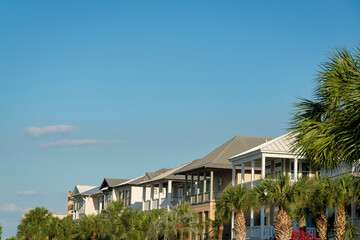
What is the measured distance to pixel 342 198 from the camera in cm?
2859

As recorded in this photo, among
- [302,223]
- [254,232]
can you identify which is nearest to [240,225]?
[302,223]

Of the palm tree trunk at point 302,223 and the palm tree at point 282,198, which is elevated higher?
the palm tree at point 282,198

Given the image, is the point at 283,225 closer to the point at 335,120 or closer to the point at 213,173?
the point at 335,120

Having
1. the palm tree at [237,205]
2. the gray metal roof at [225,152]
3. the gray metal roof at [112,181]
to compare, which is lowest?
the palm tree at [237,205]

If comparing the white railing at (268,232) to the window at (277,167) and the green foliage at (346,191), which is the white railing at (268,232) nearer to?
the window at (277,167)

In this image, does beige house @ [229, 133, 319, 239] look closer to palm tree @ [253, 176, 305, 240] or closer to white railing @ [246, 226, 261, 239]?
white railing @ [246, 226, 261, 239]

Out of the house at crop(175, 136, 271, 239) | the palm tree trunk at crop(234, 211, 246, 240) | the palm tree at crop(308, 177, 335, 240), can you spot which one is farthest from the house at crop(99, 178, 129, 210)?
the palm tree at crop(308, 177, 335, 240)

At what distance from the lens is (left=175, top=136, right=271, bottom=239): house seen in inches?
1832

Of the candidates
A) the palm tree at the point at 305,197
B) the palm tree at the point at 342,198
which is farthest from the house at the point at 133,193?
the palm tree at the point at 342,198

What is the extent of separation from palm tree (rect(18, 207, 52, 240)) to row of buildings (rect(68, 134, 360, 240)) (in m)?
9.23

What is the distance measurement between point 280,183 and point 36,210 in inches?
1752

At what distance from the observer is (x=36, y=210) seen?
224ft

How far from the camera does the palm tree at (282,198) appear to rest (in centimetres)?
2944

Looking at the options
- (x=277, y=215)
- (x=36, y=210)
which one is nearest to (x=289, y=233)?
(x=277, y=215)
